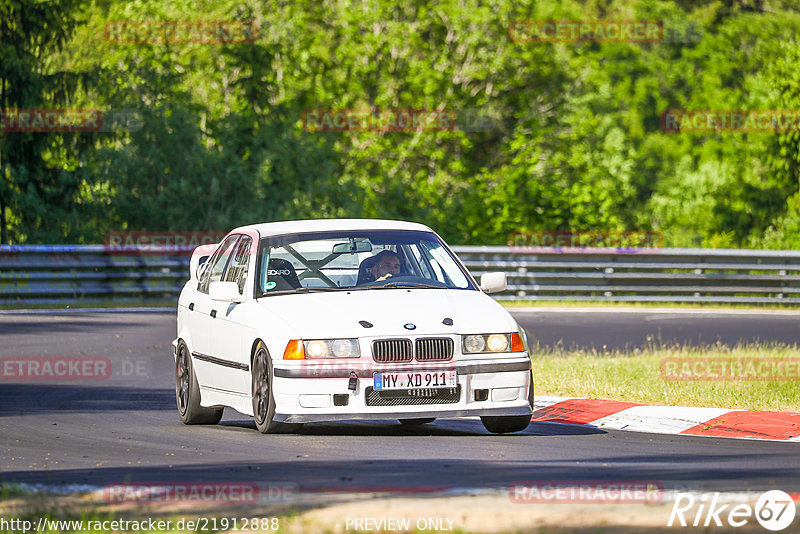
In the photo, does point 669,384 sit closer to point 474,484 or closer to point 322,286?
point 322,286

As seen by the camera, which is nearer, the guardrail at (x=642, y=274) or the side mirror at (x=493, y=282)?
the side mirror at (x=493, y=282)

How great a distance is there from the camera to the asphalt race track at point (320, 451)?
26.5 feet

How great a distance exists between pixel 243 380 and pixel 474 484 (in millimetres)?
3394

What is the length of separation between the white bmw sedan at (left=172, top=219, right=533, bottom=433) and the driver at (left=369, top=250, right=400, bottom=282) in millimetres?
11

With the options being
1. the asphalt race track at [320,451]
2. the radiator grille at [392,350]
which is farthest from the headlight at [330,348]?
the asphalt race track at [320,451]

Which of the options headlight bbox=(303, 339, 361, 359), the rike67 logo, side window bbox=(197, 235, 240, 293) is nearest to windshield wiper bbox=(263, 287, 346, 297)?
headlight bbox=(303, 339, 361, 359)

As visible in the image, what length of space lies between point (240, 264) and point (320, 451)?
2572mm

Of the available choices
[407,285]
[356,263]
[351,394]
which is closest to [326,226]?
[356,263]

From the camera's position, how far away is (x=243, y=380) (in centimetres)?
1064

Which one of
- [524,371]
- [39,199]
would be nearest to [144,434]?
[524,371]

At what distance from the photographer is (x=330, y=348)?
998cm

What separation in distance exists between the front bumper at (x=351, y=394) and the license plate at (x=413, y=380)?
3cm

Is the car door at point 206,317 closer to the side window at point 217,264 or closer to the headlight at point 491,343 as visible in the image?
the side window at point 217,264

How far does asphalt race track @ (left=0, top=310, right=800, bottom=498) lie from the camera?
8070 millimetres
